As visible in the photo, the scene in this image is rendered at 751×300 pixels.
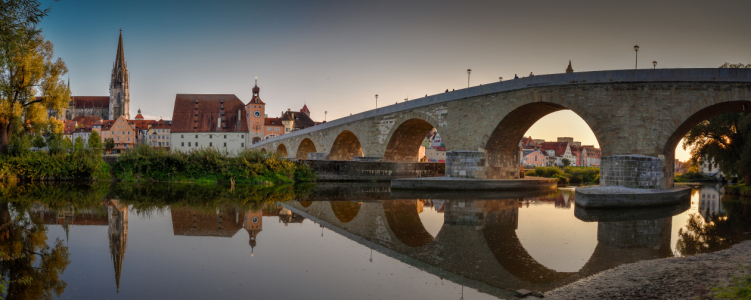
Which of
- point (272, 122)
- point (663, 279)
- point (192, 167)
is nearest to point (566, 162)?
point (272, 122)

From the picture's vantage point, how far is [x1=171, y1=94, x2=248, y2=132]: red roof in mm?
66500

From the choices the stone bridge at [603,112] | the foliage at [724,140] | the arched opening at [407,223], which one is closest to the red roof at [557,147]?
the foliage at [724,140]

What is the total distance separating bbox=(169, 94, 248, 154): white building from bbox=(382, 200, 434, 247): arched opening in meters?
57.0

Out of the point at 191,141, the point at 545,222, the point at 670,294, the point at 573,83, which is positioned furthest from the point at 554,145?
the point at 670,294

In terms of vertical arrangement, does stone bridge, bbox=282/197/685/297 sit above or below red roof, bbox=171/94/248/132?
below

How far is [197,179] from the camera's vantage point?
19312mm

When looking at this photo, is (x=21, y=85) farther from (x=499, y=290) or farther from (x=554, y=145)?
(x=554, y=145)

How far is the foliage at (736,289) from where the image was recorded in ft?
13.1

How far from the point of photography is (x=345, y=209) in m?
11.6

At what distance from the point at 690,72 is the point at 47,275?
16685 mm

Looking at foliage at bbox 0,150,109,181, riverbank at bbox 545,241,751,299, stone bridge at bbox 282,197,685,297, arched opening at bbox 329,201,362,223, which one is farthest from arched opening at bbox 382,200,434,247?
foliage at bbox 0,150,109,181

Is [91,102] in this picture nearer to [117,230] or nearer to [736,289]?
[117,230]

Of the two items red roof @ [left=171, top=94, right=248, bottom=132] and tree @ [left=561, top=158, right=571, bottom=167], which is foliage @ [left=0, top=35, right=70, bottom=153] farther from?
tree @ [left=561, top=158, right=571, bottom=167]

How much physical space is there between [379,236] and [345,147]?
90.8 ft
